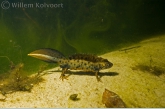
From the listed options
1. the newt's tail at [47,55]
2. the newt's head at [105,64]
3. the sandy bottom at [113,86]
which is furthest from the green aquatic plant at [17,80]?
the newt's head at [105,64]

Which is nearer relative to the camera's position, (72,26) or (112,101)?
(112,101)

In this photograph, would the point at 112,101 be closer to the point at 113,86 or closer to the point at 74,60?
the point at 113,86

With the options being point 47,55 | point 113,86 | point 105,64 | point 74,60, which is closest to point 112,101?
point 113,86

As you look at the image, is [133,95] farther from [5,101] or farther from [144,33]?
[5,101]

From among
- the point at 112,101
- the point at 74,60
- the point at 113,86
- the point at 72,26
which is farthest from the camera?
the point at 72,26

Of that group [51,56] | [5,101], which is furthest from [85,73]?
[5,101]

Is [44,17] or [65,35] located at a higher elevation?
[44,17]
